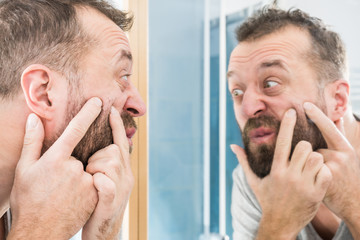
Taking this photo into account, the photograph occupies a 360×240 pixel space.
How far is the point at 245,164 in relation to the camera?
39.7 inches

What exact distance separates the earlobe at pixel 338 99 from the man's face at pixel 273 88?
0.03m

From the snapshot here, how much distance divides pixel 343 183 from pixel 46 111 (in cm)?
79

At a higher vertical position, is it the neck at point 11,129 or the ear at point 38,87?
the ear at point 38,87

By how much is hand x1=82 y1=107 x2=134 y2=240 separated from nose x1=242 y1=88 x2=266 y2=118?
38 cm

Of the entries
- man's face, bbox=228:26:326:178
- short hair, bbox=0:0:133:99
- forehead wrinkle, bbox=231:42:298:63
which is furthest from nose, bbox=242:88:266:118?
short hair, bbox=0:0:133:99

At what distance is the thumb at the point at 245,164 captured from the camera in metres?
0.98

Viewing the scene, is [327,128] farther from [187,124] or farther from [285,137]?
[187,124]

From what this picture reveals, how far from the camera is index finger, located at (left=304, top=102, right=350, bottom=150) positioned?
0.87 metres

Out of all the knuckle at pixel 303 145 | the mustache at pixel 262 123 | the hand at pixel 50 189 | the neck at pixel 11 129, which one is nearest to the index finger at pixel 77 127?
the hand at pixel 50 189

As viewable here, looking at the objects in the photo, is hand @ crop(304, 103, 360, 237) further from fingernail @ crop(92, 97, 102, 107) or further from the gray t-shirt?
fingernail @ crop(92, 97, 102, 107)

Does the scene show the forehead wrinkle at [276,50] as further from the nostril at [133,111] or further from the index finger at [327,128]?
the nostril at [133,111]

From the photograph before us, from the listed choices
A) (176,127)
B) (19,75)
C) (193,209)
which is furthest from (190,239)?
(19,75)

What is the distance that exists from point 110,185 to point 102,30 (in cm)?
40

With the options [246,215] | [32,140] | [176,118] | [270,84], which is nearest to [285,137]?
[270,84]
